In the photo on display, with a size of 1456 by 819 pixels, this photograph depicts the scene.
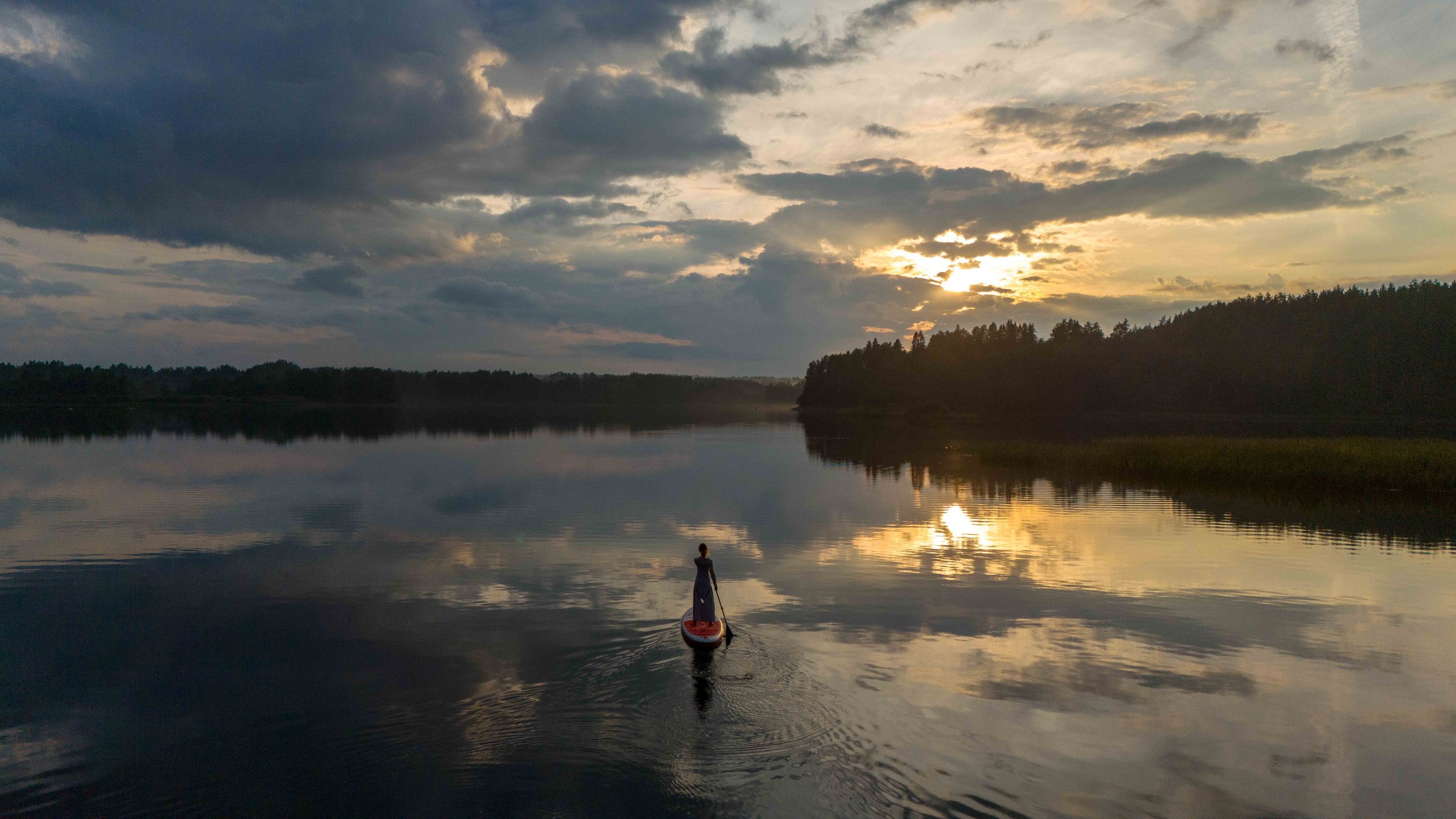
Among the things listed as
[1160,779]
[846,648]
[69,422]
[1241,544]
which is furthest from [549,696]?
[69,422]

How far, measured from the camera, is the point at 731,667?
50.9 ft

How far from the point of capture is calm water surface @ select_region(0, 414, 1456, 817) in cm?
1119

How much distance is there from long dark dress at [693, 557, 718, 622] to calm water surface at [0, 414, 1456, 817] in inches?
36.9

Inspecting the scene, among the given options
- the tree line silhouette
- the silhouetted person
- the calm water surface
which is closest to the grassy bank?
the calm water surface

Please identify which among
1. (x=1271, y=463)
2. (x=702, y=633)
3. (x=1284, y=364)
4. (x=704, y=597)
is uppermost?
(x=1284, y=364)

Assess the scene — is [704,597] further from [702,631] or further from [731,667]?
[731,667]

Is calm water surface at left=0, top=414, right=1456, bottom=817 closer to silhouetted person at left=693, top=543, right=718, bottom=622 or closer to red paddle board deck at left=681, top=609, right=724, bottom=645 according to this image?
red paddle board deck at left=681, top=609, right=724, bottom=645

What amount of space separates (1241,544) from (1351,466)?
25751 mm

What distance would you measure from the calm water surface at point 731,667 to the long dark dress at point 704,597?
0.94 meters

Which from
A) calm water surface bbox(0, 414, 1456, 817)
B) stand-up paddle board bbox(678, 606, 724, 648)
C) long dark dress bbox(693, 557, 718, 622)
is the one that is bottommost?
calm water surface bbox(0, 414, 1456, 817)

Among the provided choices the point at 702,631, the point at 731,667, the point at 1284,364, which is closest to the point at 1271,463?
the point at 702,631

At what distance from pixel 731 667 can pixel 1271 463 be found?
163 feet

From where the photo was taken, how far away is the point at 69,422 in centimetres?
13300

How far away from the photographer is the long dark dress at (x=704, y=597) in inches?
657
